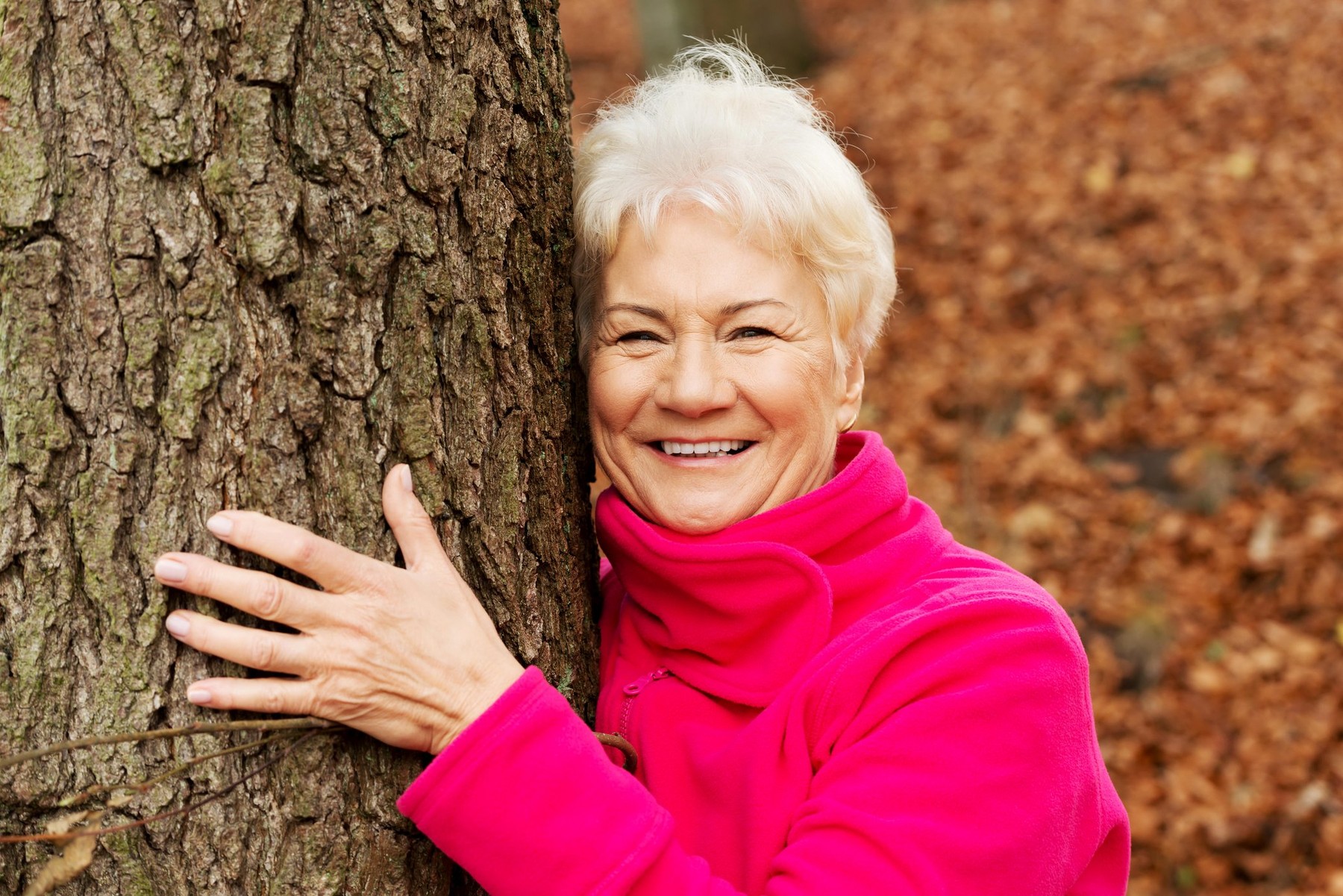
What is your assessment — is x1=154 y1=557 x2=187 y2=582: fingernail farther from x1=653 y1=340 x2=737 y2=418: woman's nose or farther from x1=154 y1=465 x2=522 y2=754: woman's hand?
x1=653 y1=340 x2=737 y2=418: woman's nose

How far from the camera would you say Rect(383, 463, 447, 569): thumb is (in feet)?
5.95

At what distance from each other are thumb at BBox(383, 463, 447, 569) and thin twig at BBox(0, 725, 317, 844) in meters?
0.30

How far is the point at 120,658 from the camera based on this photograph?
5.56ft

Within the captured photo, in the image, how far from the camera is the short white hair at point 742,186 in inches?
84.3

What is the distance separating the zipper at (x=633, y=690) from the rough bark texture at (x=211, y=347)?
0.45 metres

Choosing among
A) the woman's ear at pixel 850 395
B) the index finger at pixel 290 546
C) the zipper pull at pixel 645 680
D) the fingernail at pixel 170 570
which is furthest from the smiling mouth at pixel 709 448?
the fingernail at pixel 170 570

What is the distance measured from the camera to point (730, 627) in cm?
211

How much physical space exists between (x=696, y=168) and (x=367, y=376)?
2.47 ft

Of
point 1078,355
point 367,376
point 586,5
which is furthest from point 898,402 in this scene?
point 586,5

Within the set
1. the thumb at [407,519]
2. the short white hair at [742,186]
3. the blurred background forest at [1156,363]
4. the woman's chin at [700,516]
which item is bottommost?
the blurred background forest at [1156,363]

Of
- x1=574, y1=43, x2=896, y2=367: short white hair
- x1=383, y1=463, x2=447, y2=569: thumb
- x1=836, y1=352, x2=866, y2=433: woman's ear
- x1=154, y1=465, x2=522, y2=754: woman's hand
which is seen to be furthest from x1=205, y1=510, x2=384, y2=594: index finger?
x1=836, y1=352, x2=866, y2=433: woman's ear

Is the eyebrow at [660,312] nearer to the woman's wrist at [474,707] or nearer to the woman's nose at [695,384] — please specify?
the woman's nose at [695,384]

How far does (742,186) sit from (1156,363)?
5026mm

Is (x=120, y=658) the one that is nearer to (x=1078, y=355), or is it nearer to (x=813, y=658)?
(x=813, y=658)
